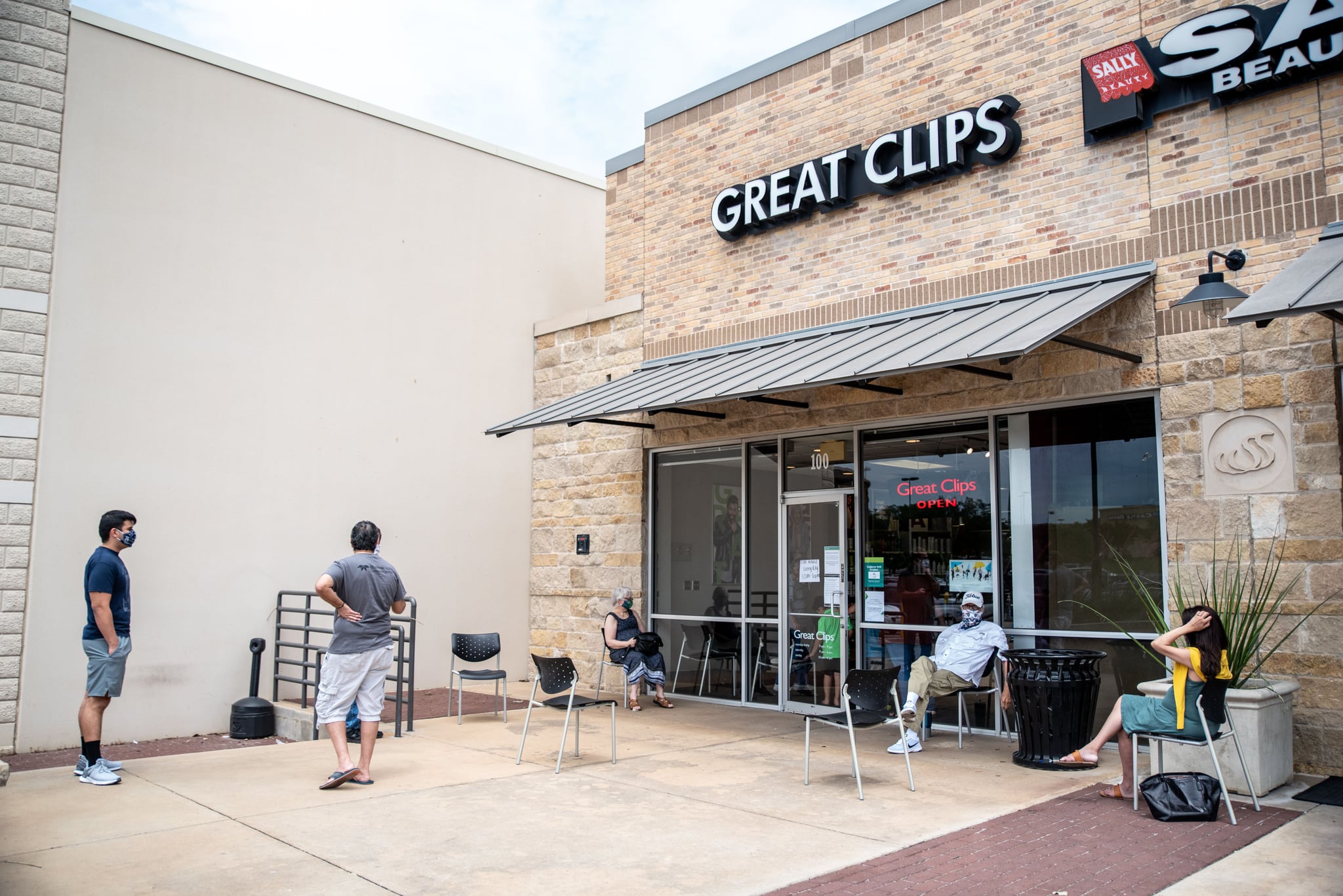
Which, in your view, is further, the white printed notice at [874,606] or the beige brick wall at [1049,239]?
the white printed notice at [874,606]

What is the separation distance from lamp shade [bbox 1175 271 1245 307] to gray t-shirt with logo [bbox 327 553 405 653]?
19.3 ft

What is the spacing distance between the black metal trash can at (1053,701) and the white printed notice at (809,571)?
2.91 m

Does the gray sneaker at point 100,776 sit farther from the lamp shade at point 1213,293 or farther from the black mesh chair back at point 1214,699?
the lamp shade at point 1213,293

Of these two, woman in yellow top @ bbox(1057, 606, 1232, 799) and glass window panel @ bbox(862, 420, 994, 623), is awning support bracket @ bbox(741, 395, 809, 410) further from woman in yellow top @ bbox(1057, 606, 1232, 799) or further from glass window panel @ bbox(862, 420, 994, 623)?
Answer: woman in yellow top @ bbox(1057, 606, 1232, 799)

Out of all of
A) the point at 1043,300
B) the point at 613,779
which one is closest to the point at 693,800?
the point at 613,779

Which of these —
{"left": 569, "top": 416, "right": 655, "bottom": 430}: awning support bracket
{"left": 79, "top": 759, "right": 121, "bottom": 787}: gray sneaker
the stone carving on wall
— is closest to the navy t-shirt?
{"left": 79, "top": 759, "right": 121, "bottom": 787}: gray sneaker

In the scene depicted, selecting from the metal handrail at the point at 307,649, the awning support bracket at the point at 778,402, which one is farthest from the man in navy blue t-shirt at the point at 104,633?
the awning support bracket at the point at 778,402

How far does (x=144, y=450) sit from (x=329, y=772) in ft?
14.5

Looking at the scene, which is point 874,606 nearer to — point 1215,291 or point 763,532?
point 763,532

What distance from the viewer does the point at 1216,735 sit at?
239 inches

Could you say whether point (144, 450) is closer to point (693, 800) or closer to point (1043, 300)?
point (693, 800)

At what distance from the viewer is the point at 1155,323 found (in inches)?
313

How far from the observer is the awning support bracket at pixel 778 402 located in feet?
33.9

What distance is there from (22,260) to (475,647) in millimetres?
5740
